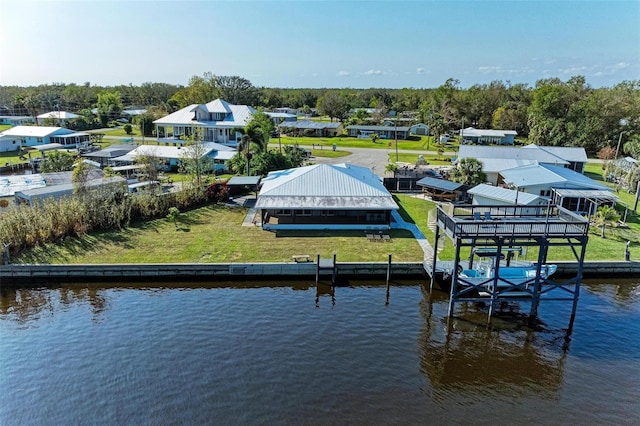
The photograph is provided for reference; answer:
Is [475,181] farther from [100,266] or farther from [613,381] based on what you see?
[100,266]

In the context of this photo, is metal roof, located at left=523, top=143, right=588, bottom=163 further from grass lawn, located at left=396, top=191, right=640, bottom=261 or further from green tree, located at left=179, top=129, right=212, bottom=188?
green tree, located at left=179, top=129, right=212, bottom=188

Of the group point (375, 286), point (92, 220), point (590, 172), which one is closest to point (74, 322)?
point (92, 220)

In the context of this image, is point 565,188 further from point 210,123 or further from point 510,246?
point 210,123

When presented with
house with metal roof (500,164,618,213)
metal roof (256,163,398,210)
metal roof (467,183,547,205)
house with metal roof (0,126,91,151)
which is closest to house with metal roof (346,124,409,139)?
house with metal roof (500,164,618,213)

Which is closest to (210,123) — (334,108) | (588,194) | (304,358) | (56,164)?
(56,164)

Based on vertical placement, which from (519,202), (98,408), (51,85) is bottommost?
(98,408)

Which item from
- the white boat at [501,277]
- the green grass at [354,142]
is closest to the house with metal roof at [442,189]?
the white boat at [501,277]
